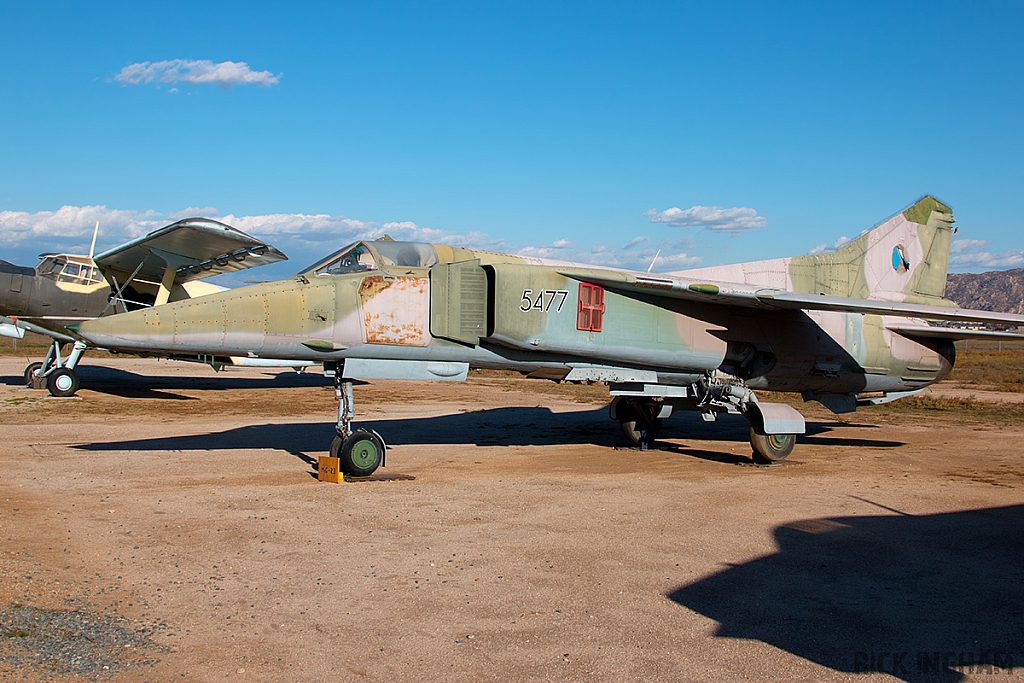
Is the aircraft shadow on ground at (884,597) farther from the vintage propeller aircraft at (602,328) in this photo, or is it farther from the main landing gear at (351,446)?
the main landing gear at (351,446)

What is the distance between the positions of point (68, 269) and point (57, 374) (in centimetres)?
310

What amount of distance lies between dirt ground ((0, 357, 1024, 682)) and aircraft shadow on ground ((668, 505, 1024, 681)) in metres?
0.02

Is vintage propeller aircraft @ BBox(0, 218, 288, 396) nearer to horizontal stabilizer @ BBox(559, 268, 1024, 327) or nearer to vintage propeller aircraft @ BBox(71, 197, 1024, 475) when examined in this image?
vintage propeller aircraft @ BBox(71, 197, 1024, 475)

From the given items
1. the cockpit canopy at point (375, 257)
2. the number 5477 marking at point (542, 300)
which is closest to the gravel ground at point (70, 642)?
the cockpit canopy at point (375, 257)

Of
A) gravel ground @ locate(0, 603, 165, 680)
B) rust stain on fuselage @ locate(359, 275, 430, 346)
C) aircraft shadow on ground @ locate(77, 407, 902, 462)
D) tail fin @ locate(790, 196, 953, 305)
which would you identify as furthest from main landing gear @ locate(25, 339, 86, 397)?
tail fin @ locate(790, 196, 953, 305)

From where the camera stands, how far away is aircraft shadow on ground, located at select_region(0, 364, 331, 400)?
926 inches

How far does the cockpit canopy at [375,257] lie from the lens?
10.2m

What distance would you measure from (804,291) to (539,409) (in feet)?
28.3

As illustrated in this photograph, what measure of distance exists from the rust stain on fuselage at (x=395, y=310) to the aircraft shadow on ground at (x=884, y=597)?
5149mm

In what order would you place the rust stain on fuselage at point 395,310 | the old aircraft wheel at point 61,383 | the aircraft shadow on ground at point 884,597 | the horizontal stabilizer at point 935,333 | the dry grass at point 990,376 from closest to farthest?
the aircraft shadow on ground at point 884,597
the rust stain on fuselage at point 395,310
the horizontal stabilizer at point 935,333
the old aircraft wheel at point 61,383
the dry grass at point 990,376

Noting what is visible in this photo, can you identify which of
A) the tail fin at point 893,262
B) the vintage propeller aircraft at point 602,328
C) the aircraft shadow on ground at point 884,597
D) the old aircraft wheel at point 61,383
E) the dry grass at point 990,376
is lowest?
the old aircraft wheel at point 61,383

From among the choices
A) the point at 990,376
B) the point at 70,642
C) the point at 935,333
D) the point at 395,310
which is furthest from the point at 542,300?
the point at 990,376

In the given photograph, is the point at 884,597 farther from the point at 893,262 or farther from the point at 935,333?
the point at 893,262

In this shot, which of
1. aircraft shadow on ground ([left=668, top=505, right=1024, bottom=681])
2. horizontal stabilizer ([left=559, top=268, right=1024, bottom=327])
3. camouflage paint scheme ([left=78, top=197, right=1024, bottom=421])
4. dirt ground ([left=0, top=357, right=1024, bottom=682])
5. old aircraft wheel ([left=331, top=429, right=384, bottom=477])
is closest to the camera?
dirt ground ([left=0, top=357, right=1024, bottom=682])
